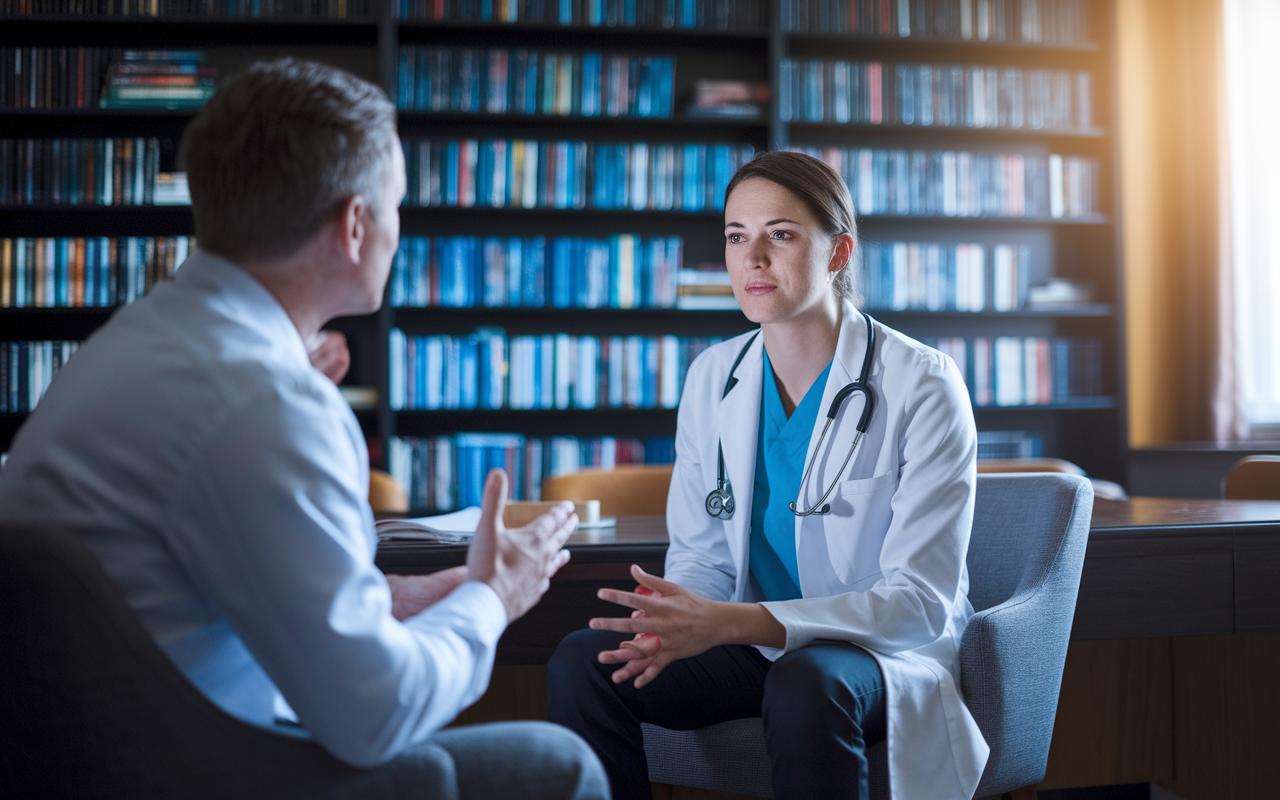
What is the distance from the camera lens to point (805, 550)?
1393 millimetres

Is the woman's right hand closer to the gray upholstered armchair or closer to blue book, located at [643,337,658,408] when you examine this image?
the gray upholstered armchair

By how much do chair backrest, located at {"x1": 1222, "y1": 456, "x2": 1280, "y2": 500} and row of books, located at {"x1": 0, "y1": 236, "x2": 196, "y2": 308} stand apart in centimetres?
338

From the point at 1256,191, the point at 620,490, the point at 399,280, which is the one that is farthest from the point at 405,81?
the point at 1256,191

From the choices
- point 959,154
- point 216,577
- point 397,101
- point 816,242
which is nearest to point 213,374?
point 216,577

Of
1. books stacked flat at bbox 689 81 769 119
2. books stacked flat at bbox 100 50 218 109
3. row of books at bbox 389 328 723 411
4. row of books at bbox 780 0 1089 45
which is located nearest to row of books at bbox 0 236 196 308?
books stacked flat at bbox 100 50 218 109

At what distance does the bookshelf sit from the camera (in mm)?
3494

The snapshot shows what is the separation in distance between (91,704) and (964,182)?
371 cm

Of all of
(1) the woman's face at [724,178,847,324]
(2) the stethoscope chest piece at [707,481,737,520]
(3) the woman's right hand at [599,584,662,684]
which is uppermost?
(1) the woman's face at [724,178,847,324]

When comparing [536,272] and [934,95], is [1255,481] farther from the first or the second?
[536,272]

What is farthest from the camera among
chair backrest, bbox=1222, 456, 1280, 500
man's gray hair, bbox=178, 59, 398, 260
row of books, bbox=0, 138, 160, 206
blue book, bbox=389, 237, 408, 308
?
blue book, bbox=389, 237, 408, 308

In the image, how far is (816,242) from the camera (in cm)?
153

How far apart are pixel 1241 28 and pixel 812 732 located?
437 centimetres

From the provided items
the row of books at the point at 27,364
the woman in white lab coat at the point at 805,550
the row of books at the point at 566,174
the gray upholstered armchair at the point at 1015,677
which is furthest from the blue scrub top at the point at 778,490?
the row of books at the point at 27,364

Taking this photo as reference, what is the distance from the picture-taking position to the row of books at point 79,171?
3.36 m
